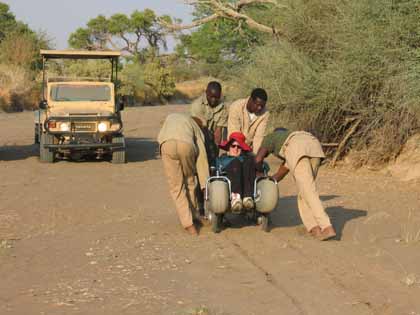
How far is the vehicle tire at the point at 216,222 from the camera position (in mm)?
9367

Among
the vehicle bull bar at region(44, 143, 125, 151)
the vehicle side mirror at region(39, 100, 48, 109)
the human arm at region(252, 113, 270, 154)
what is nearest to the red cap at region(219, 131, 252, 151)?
the human arm at region(252, 113, 270, 154)

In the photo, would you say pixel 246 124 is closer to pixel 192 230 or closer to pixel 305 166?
pixel 305 166

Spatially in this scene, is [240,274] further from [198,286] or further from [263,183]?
[263,183]

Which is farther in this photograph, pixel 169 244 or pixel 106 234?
pixel 106 234

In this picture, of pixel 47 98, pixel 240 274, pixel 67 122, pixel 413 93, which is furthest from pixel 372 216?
pixel 47 98

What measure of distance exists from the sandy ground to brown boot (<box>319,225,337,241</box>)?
0.10 metres

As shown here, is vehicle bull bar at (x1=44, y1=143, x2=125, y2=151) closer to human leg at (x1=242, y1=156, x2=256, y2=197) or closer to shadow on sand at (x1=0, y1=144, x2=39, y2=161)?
shadow on sand at (x1=0, y1=144, x2=39, y2=161)

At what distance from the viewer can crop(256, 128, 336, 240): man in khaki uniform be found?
894 centimetres

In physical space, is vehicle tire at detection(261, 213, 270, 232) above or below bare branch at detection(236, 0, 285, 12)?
below

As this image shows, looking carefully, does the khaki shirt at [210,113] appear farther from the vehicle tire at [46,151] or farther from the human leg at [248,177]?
the vehicle tire at [46,151]

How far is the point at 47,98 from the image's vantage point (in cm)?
1911

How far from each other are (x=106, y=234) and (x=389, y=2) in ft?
21.2

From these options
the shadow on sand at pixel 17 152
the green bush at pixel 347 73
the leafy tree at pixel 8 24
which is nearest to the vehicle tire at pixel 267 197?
the green bush at pixel 347 73

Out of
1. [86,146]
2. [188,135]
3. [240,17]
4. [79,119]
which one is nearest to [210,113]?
[188,135]
